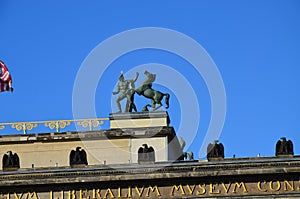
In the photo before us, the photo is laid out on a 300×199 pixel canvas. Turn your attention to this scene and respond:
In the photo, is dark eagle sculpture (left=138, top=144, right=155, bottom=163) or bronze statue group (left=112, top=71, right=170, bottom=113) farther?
bronze statue group (left=112, top=71, right=170, bottom=113)

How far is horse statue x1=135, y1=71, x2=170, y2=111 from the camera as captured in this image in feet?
309

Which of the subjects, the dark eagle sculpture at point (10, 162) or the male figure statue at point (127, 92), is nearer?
the dark eagle sculpture at point (10, 162)

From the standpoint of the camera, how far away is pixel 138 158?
8869 centimetres

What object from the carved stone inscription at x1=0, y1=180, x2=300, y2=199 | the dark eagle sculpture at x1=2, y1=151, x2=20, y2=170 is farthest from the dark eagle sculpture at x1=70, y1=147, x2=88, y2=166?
the dark eagle sculpture at x1=2, y1=151, x2=20, y2=170

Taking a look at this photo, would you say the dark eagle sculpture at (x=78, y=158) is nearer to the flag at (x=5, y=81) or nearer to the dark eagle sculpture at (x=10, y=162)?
the dark eagle sculpture at (x=10, y=162)

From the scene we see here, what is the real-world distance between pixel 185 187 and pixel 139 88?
31.7 feet

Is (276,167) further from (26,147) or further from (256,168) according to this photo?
(26,147)

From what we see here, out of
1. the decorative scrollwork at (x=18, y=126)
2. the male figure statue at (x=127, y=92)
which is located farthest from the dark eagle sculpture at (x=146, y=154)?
the decorative scrollwork at (x=18, y=126)

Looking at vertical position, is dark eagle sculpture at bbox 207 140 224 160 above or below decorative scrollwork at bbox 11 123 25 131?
below

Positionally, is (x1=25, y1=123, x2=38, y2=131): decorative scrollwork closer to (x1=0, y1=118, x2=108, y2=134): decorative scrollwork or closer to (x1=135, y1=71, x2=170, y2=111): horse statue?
(x1=0, y1=118, x2=108, y2=134): decorative scrollwork

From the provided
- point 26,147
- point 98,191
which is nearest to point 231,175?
point 98,191

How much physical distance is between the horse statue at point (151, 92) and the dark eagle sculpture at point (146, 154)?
240 inches

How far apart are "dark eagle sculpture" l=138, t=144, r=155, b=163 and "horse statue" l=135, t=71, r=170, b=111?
609 cm

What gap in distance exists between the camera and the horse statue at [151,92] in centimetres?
9412
